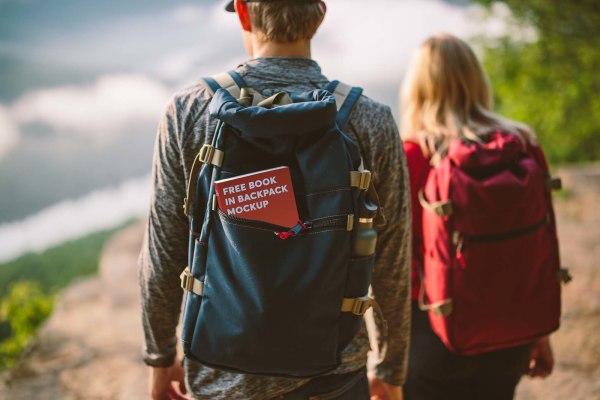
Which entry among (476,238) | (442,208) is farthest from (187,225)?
(476,238)

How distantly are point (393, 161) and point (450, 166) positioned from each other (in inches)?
23.8

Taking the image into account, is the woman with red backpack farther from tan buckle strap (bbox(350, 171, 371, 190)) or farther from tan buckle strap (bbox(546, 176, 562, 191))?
tan buckle strap (bbox(350, 171, 371, 190))

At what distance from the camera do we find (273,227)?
99 cm

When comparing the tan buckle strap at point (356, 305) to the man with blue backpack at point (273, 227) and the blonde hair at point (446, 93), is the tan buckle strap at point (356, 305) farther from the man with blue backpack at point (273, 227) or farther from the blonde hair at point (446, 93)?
Answer: the blonde hair at point (446, 93)

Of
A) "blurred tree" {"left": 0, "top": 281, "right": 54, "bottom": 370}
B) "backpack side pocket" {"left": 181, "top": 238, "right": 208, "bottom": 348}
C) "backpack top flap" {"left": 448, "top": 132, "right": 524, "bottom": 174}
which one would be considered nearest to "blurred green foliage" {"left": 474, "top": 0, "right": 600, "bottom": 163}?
"backpack top flap" {"left": 448, "top": 132, "right": 524, "bottom": 174}

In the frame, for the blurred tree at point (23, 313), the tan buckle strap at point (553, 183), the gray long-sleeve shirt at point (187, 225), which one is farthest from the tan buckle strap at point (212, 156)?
the blurred tree at point (23, 313)

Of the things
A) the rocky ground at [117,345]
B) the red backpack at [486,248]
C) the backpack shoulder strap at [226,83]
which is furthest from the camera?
the rocky ground at [117,345]

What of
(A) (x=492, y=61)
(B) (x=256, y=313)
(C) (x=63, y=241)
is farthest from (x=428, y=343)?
(C) (x=63, y=241)

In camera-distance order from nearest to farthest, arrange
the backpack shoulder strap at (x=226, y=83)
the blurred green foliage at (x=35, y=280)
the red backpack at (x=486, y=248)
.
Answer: the backpack shoulder strap at (x=226, y=83)
the red backpack at (x=486, y=248)
the blurred green foliage at (x=35, y=280)

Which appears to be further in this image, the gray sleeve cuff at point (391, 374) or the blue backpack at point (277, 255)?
the gray sleeve cuff at point (391, 374)

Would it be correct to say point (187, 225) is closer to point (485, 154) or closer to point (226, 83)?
point (226, 83)

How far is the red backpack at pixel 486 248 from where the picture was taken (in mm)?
1675

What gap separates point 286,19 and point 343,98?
0.82 ft

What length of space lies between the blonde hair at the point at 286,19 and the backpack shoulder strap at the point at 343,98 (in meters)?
0.16
